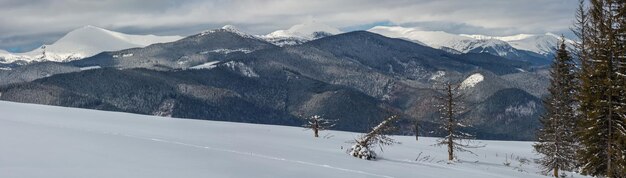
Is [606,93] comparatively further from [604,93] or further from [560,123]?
[560,123]

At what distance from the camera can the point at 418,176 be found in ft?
49.3

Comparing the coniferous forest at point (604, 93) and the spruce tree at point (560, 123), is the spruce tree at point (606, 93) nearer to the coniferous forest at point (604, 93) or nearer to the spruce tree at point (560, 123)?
the coniferous forest at point (604, 93)

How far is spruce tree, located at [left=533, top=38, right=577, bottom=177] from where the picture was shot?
3466 centimetres

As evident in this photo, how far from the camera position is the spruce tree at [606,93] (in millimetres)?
27344

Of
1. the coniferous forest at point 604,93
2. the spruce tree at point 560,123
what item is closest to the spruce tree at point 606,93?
the coniferous forest at point 604,93

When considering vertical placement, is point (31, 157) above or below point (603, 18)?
below

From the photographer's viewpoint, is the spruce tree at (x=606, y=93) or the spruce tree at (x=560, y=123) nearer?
the spruce tree at (x=606, y=93)

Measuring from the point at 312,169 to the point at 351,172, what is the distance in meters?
1.05

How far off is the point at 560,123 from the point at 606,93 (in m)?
9.59

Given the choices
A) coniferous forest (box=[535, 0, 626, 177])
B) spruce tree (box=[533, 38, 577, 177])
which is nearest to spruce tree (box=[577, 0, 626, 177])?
coniferous forest (box=[535, 0, 626, 177])

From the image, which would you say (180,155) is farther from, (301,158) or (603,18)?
(603,18)

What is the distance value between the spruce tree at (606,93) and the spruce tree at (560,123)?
3.96 m

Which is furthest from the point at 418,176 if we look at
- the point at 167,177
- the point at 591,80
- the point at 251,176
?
the point at 591,80

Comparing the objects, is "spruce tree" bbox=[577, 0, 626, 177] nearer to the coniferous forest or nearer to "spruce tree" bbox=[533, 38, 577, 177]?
the coniferous forest
